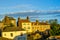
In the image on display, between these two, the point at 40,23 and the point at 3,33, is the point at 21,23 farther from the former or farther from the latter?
the point at 3,33

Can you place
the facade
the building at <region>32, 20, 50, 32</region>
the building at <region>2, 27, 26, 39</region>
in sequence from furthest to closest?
1. the building at <region>32, 20, 50, 32</region>
2. the facade
3. the building at <region>2, 27, 26, 39</region>

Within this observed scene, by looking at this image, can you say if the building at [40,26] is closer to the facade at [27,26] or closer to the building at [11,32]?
the facade at [27,26]

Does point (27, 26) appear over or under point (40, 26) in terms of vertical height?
over

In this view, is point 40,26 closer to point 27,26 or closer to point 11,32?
point 27,26

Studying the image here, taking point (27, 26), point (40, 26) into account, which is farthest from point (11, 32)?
point (40, 26)

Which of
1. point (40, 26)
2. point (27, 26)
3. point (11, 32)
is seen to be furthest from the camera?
point (40, 26)

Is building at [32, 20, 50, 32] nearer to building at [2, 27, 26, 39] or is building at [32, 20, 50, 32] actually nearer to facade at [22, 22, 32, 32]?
facade at [22, 22, 32, 32]

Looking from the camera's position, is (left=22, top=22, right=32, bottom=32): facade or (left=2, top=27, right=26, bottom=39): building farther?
(left=22, top=22, right=32, bottom=32): facade

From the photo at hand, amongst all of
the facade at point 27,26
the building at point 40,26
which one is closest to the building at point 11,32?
the facade at point 27,26

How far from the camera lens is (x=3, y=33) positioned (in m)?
43.0

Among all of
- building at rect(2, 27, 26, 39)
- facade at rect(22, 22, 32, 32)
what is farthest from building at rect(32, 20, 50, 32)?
building at rect(2, 27, 26, 39)

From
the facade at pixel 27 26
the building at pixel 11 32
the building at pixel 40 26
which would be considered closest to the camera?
the building at pixel 11 32

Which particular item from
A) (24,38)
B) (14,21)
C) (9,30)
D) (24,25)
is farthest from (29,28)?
(24,38)

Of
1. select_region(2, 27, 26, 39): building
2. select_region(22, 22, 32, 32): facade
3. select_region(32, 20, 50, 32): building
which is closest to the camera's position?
select_region(2, 27, 26, 39): building
